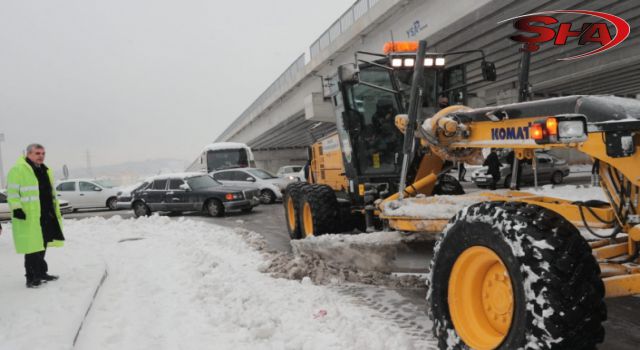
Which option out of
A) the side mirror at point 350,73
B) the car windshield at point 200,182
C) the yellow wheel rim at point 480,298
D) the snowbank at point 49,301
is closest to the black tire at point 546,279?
the yellow wheel rim at point 480,298

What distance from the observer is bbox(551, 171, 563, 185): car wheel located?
19.9 meters

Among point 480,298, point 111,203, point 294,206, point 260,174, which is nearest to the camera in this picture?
point 480,298

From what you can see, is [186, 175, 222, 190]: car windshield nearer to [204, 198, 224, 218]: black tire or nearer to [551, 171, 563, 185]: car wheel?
[204, 198, 224, 218]: black tire

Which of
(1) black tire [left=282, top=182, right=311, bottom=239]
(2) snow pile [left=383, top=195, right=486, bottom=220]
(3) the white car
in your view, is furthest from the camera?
(3) the white car

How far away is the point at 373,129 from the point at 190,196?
968 centimetres

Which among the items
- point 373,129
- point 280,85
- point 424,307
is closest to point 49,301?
point 424,307

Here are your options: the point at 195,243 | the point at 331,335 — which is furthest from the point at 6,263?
the point at 331,335

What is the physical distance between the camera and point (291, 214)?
28.6 feet

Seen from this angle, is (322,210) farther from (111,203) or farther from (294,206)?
(111,203)

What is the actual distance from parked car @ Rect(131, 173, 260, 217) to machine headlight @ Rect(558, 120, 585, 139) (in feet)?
41.4

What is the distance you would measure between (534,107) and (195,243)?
688 centimetres

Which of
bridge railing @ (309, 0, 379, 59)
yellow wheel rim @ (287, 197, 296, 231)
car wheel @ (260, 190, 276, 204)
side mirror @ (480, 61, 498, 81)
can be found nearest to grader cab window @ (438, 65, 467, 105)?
side mirror @ (480, 61, 498, 81)

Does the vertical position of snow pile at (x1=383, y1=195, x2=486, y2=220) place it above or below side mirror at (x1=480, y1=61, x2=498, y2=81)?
below

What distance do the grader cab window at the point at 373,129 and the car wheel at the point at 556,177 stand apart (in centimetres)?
1585
